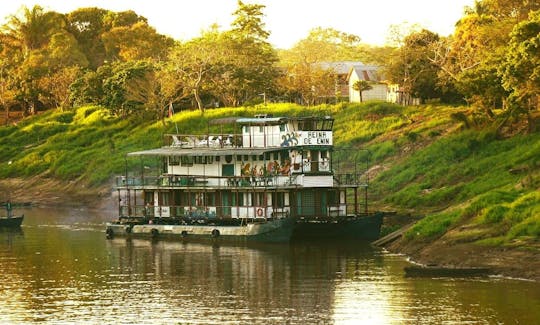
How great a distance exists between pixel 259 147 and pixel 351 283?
21373mm

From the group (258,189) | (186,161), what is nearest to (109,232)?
(186,161)

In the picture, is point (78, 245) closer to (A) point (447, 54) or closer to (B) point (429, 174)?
(B) point (429, 174)

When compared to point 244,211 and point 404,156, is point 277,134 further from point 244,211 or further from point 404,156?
point 404,156

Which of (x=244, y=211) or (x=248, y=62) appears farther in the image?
(x=248, y=62)

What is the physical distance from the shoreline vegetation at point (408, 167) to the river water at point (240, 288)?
3662mm

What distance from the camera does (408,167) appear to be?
86.4 metres

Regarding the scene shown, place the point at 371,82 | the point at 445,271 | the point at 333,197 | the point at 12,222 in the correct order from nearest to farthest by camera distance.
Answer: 1. the point at 445,271
2. the point at 333,197
3. the point at 12,222
4. the point at 371,82

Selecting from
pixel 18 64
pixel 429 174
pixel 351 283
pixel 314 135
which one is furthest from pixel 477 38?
pixel 18 64

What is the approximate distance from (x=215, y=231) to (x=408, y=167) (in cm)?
1972

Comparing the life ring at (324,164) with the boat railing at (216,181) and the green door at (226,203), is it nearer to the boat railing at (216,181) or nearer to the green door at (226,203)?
the boat railing at (216,181)

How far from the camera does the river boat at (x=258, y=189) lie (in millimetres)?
71000

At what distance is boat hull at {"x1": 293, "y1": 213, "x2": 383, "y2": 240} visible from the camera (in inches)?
2771

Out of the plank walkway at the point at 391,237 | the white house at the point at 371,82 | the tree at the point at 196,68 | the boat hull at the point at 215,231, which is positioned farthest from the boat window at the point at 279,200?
the white house at the point at 371,82

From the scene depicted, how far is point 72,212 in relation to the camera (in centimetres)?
10300
